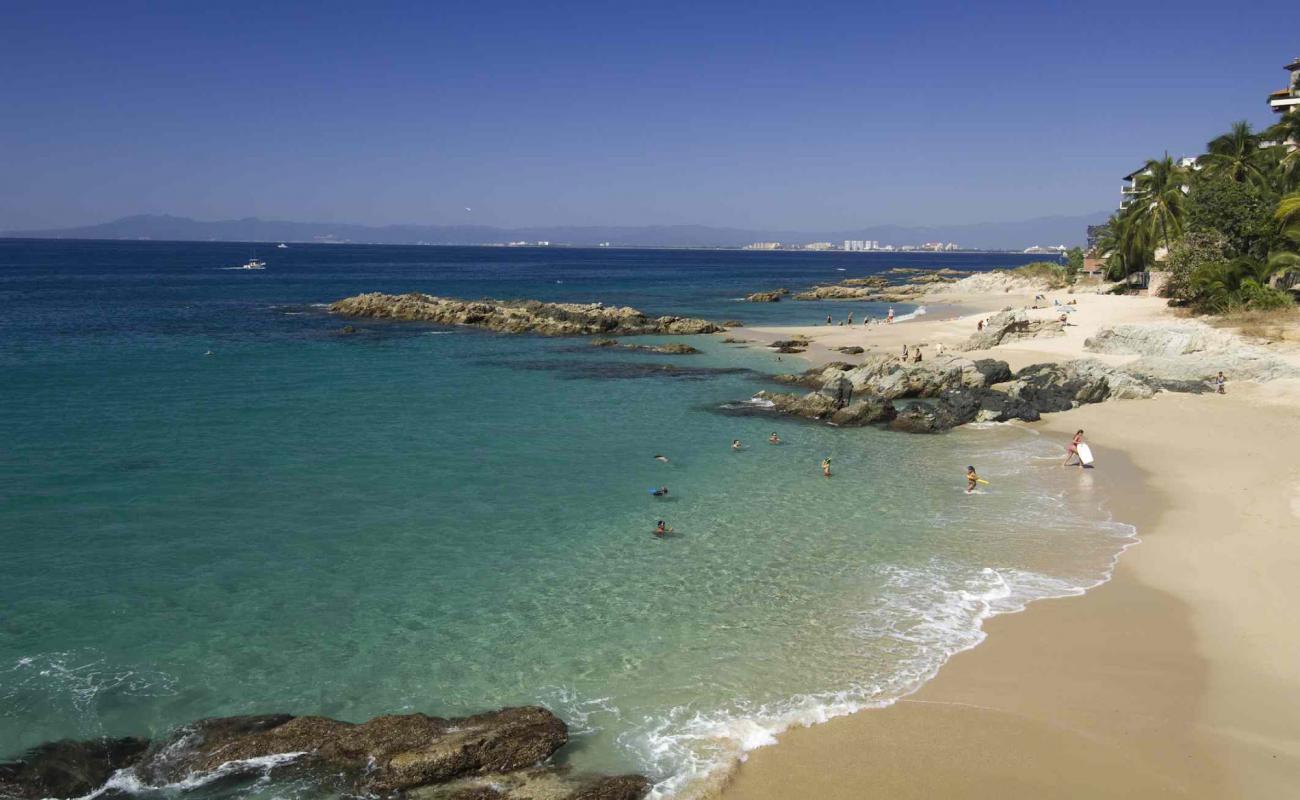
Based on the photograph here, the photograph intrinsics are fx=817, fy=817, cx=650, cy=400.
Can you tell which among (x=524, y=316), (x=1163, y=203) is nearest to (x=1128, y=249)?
(x=1163, y=203)

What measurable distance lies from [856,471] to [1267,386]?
19.0 m

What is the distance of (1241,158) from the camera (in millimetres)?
58500

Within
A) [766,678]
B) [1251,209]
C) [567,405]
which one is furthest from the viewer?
[1251,209]

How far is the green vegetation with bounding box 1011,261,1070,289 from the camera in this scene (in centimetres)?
8920

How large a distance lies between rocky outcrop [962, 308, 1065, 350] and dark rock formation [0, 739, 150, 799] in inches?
1752

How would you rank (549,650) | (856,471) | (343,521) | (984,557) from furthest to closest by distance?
(856,471), (343,521), (984,557), (549,650)

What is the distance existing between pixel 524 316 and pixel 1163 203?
1916 inches

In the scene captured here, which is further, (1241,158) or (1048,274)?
(1048,274)

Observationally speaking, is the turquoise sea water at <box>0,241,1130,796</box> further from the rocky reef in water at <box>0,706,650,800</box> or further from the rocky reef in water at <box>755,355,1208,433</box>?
the rocky reef in water at <box>755,355,1208,433</box>

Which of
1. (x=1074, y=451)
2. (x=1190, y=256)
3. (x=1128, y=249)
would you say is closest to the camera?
(x=1074, y=451)

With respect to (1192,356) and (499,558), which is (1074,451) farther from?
(499,558)

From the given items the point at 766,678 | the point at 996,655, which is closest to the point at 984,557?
the point at 996,655

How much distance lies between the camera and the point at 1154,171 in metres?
69.4

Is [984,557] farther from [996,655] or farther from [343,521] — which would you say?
[343,521]
